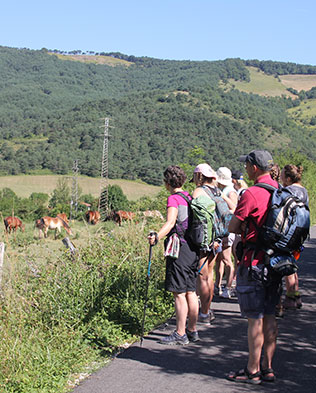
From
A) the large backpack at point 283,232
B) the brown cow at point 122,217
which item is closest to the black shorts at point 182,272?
the large backpack at point 283,232

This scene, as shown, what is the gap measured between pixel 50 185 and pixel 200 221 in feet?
290

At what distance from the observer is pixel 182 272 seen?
563 cm

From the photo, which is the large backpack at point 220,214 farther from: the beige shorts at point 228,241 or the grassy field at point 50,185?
the grassy field at point 50,185

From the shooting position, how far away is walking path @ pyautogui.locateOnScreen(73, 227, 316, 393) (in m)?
4.55

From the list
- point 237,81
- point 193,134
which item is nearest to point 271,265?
point 193,134

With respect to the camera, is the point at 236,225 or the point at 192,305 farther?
the point at 192,305

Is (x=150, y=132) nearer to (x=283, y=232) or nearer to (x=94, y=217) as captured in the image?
(x=94, y=217)

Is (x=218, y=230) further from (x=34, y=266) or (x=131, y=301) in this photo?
(x=34, y=266)

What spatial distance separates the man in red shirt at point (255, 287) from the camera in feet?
14.7

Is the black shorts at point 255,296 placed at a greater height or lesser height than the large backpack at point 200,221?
lesser

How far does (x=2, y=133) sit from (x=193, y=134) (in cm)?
5400

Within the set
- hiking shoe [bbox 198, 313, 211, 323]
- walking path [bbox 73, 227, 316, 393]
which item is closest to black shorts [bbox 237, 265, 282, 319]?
walking path [bbox 73, 227, 316, 393]

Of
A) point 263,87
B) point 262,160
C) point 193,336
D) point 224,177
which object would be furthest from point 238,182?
point 263,87

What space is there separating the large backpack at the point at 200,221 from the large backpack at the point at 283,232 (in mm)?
1244
